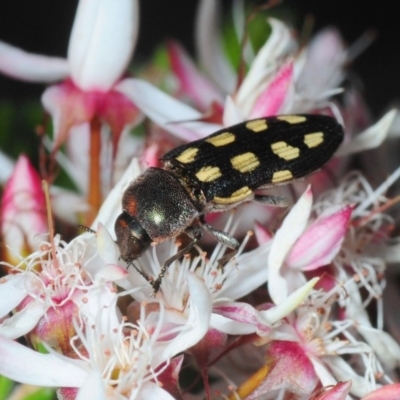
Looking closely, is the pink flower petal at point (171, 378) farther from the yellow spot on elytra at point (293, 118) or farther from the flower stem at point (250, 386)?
the yellow spot on elytra at point (293, 118)

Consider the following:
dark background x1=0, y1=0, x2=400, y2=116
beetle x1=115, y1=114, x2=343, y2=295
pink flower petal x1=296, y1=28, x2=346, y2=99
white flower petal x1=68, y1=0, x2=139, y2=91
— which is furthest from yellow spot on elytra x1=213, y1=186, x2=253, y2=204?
dark background x1=0, y1=0, x2=400, y2=116

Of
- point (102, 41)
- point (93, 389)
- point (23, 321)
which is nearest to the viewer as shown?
point (93, 389)

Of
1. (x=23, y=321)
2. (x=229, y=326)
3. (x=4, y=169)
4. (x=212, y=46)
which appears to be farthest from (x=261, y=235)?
(x=212, y=46)

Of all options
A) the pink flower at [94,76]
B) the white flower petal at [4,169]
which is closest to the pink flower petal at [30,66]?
the pink flower at [94,76]

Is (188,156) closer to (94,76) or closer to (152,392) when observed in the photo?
(94,76)

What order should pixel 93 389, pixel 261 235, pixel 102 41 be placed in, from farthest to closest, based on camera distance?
pixel 102 41, pixel 261 235, pixel 93 389

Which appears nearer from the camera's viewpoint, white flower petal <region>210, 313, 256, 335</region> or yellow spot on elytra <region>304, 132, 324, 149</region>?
white flower petal <region>210, 313, 256, 335</region>

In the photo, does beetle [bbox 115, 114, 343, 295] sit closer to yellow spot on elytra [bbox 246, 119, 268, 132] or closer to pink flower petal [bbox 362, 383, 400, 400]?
yellow spot on elytra [bbox 246, 119, 268, 132]

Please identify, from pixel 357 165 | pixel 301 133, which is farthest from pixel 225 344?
pixel 357 165
